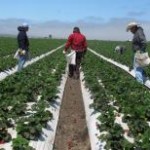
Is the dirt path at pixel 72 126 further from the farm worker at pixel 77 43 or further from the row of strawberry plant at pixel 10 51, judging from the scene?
the row of strawberry plant at pixel 10 51

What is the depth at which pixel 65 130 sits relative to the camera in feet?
31.7

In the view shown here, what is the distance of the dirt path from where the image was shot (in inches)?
340

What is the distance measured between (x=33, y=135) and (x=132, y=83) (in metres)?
6.30

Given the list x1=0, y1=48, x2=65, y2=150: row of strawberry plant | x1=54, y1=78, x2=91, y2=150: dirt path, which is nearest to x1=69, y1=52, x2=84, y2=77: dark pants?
x1=0, y1=48, x2=65, y2=150: row of strawberry plant

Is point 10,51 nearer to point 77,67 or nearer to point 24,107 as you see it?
point 77,67

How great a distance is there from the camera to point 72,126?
395 inches

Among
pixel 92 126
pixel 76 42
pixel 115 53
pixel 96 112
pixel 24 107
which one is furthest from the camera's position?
pixel 115 53

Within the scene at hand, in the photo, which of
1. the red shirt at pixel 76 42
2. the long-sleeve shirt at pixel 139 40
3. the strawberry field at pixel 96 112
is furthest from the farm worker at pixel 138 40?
the red shirt at pixel 76 42

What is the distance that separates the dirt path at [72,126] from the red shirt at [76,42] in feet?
10.7

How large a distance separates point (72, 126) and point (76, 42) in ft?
25.7

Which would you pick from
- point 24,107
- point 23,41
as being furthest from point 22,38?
point 24,107

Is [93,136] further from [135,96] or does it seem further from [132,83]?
[132,83]

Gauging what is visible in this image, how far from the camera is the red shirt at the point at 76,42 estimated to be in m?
17.5

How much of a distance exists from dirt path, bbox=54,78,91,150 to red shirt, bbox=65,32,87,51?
10.7 ft
